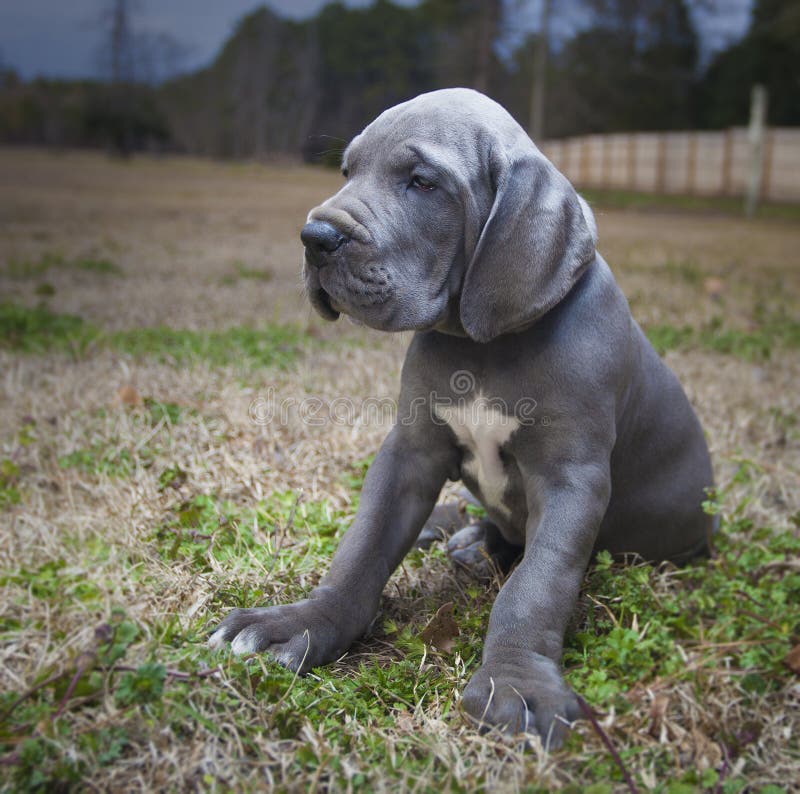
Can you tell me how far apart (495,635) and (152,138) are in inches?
1871

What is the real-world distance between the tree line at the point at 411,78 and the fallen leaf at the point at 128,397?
14.1 metres

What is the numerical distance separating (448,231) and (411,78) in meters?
30.4

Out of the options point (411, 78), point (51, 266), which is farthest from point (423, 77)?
point (51, 266)

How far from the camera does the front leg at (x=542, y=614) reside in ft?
6.64

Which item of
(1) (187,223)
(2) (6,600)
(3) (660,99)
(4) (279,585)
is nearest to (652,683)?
(4) (279,585)

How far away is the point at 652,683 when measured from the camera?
2.17m

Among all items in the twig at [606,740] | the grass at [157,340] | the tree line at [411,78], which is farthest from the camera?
the tree line at [411,78]

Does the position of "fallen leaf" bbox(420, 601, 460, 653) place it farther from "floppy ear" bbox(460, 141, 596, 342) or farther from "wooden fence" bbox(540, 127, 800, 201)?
"wooden fence" bbox(540, 127, 800, 201)

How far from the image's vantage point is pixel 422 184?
246cm

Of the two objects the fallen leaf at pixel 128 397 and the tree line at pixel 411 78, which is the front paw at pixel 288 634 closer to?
the fallen leaf at pixel 128 397

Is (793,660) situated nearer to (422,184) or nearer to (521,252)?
(521,252)

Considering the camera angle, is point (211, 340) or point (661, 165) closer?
point (211, 340)

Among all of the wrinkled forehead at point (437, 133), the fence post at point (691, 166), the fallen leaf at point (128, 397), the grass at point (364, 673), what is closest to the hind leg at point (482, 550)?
the grass at point (364, 673)

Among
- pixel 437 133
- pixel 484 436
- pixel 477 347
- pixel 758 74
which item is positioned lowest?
pixel 484 436
